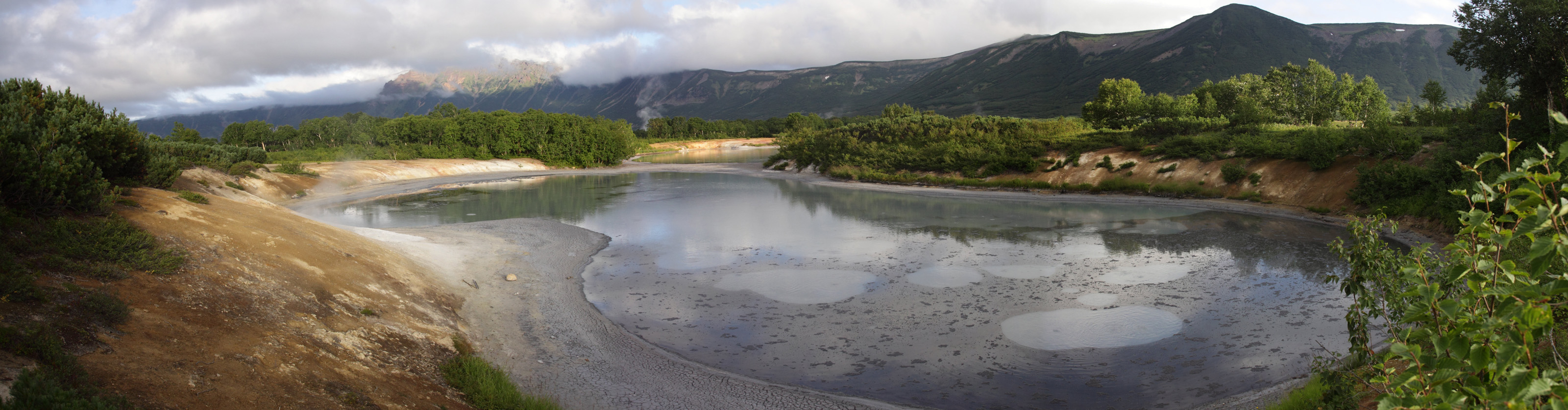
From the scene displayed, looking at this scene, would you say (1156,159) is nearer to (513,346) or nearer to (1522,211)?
(513,346)

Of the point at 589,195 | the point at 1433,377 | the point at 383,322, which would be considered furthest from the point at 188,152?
the point at 1433,377

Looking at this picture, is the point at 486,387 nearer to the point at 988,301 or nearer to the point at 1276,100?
the point at 988,301

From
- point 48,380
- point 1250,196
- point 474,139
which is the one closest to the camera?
point 48,380

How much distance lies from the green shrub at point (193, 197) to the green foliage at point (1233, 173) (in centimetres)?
3157

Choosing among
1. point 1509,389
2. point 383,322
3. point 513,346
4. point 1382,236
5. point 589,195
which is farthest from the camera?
point 589,195

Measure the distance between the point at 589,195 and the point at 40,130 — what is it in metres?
27.5

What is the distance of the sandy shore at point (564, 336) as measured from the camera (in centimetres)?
768

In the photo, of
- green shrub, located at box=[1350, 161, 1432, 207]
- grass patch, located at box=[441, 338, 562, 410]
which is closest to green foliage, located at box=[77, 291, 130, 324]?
grass patch, located at box=[441, 338, 562, 410]

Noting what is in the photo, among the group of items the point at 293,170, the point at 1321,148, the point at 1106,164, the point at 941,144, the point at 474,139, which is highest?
the point at 474,139

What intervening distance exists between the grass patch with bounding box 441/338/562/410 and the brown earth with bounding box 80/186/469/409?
17cm

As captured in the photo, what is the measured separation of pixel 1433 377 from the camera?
2.34 metres

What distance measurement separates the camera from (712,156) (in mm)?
89562

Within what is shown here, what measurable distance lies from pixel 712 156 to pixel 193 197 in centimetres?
7864

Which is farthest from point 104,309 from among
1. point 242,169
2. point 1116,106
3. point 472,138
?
point 472,138
